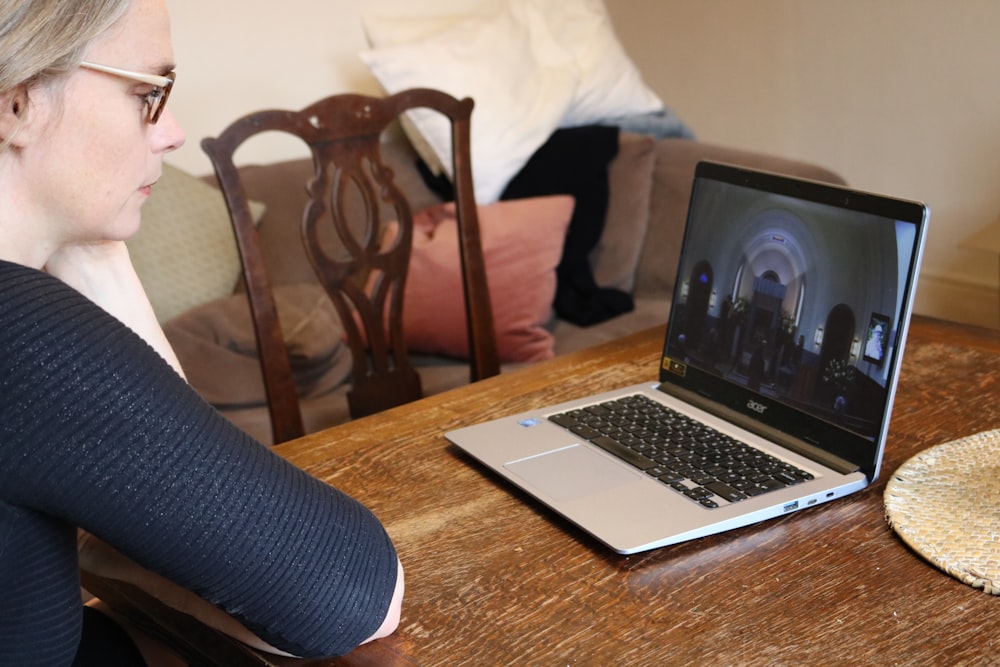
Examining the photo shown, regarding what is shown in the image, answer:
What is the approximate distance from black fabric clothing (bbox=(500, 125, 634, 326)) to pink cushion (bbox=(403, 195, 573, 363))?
0.31ft

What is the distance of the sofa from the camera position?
2.23m

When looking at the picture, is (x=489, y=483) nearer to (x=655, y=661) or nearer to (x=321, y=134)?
(x=655, y=661)

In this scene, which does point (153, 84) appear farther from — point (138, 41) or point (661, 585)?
point (661, 585)

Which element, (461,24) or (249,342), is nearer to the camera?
(249,342)

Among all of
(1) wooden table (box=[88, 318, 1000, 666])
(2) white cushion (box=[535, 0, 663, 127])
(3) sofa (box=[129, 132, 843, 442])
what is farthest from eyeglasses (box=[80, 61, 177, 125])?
(2) white cushion (box=[535, 0, 663, 127])

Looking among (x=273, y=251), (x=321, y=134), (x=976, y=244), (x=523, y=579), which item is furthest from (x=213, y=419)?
(x=976, y=244)

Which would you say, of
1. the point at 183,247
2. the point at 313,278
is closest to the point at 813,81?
the point at 313,278

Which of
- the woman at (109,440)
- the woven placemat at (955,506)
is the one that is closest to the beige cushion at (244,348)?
the woman at (109,440)

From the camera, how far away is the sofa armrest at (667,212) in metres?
2.59

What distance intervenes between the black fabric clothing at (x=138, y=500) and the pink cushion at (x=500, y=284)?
5.06ft

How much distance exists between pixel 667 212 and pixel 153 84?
6.26 ft

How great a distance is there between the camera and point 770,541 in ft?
3.04

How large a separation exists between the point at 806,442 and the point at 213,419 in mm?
596

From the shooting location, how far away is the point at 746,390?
117cm
